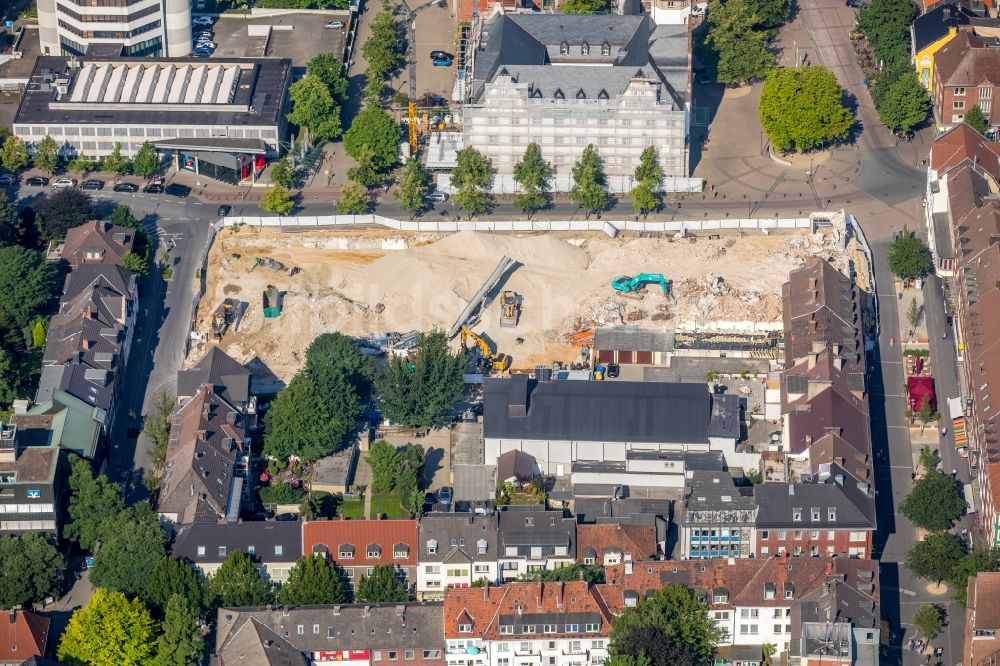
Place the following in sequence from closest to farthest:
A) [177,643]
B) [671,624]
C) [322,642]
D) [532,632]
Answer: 1. [671,624]
2. [177,643]
3. [322,642]
4. [532,632]

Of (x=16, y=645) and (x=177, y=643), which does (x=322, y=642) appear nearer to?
(x=177, y=643)

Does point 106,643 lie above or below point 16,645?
above

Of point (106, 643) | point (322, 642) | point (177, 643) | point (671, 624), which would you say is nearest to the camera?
point (671, 624)

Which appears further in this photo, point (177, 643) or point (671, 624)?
point (177, 643)

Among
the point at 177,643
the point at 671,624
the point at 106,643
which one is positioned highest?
the point at 671,624

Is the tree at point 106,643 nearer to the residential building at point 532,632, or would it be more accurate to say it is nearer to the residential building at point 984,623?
the residential building at point 532,632

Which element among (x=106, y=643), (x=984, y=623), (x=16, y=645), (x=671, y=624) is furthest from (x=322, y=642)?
(x=984, y=623)

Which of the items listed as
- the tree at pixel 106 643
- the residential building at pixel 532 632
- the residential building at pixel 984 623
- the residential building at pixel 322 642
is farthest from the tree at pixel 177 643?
the residential building at pixel 984 623
